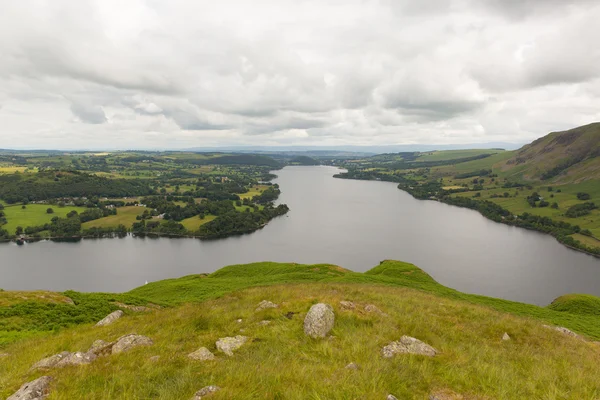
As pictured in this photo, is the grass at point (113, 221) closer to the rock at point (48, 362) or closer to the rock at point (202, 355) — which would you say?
the rock at point (48, 362)

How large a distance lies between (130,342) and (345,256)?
121 meters

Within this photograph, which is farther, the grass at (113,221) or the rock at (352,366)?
the grass at (113,221)

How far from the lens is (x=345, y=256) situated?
129 m

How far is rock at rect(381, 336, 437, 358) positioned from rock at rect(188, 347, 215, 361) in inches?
295

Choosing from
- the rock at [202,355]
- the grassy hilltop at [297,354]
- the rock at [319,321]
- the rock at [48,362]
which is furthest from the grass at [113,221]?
the rock at [319,321]

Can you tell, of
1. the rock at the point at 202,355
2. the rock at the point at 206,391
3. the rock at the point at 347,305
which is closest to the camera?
the rock at the point at 206,391

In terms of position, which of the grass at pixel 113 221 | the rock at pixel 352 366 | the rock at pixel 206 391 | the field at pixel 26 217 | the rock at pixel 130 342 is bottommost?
the grass at pixel 113 221

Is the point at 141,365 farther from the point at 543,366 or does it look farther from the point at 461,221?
the point at 461,221

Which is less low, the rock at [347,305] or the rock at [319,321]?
the rock at [319,321]

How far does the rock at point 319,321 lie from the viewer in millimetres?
14477

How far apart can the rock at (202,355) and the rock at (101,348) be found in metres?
4.24

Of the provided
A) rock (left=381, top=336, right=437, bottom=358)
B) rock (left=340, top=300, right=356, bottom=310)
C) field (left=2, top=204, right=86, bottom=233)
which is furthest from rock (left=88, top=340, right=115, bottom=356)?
field (left=2, top=204, right=86, bottom=233)

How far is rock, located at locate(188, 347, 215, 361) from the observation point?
11773mm

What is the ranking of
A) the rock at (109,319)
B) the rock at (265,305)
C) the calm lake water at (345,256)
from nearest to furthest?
the rock at (109,319)
the rock at (265,305)
the calm lake water at (345,256)
